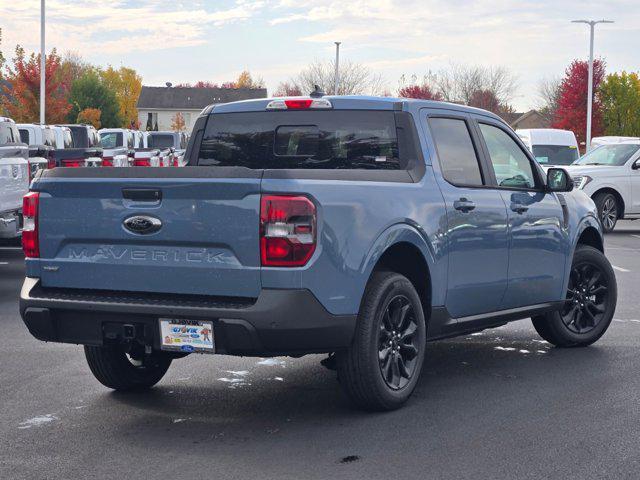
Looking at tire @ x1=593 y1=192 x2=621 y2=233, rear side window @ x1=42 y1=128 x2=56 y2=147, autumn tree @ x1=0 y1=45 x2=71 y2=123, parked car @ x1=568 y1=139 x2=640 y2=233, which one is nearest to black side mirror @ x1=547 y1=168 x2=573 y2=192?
parked car @ x1=568 y1=139 x2=640 y2=233

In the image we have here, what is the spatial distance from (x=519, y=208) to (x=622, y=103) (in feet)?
186

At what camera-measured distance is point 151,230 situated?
6.18 metres

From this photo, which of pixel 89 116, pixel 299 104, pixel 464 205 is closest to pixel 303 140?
pixel 299 104

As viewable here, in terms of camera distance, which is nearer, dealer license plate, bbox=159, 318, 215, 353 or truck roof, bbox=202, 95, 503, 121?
dealer license plate, bbox=159, 318, 215, 353

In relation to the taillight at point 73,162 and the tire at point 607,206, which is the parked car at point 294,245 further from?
the tire at point 607,206

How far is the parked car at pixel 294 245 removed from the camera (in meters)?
5.96

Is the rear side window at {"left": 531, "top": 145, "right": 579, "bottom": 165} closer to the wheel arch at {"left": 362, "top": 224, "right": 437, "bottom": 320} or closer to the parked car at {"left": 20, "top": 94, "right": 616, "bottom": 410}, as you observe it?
the parked car at {"left": 20, "top": 94, "right": 616, "bottom": 410}

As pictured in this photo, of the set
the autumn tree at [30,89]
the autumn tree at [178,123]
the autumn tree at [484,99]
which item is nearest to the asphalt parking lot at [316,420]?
the autumn tree at [30,89]

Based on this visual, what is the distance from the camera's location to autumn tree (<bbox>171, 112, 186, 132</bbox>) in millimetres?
128712

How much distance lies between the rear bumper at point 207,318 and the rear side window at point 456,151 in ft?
5.21

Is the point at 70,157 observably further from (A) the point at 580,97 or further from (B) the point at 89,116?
(B) the point at 89,116

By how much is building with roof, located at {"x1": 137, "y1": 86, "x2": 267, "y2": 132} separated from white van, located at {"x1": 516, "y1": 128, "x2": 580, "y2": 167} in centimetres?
10661

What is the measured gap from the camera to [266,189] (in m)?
5.90

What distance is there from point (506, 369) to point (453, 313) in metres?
1.02
